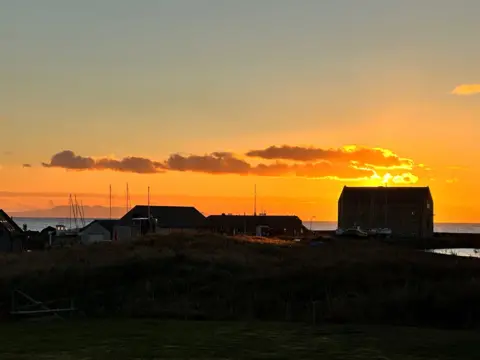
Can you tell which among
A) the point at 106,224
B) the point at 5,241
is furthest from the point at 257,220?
the point at 5,241

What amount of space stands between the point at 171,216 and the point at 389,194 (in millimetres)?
36421

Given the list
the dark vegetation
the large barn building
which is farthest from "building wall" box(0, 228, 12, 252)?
the large barn building

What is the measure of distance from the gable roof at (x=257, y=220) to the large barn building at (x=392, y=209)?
378 inches

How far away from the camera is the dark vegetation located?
27.0 m

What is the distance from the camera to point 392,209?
109 meters

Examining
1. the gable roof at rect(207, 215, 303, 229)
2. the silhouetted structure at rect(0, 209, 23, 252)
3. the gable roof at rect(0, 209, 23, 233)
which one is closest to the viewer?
the silhouetted structure at rect(0, 209, 23, 252)

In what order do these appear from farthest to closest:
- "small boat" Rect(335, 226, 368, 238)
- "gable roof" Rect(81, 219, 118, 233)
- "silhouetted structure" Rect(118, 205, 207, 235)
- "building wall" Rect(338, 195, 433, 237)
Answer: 1. "building wall" Rect(338, 195, 433, 237)
2. "small boat" Rect(335, 226, 368, 238)
3. "silhouetted structure" Rect(118, 205, 207, 235)
4. "gable roof" Rect(81, 219, 118, 233)

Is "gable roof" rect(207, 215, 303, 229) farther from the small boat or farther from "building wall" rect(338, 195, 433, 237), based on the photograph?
"building wall" rect(338, 195, 433, 237)

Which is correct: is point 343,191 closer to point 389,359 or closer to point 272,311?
point 272,311

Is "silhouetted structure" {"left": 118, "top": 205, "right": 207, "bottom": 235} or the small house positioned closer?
the small house

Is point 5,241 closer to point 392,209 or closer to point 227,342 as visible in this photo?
point 227,342

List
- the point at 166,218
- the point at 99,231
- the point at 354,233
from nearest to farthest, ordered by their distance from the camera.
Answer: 1. the point at 99,231
2. the point at 166,218
3. the point at 354,233

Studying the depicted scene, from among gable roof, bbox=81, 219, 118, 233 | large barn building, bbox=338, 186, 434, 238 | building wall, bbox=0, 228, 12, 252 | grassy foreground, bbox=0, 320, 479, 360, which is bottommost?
grassy foreground, bbox=0, 320, 479, 360

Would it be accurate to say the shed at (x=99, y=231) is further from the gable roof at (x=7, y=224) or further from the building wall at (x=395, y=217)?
the building wall at (x=395, y=217)
